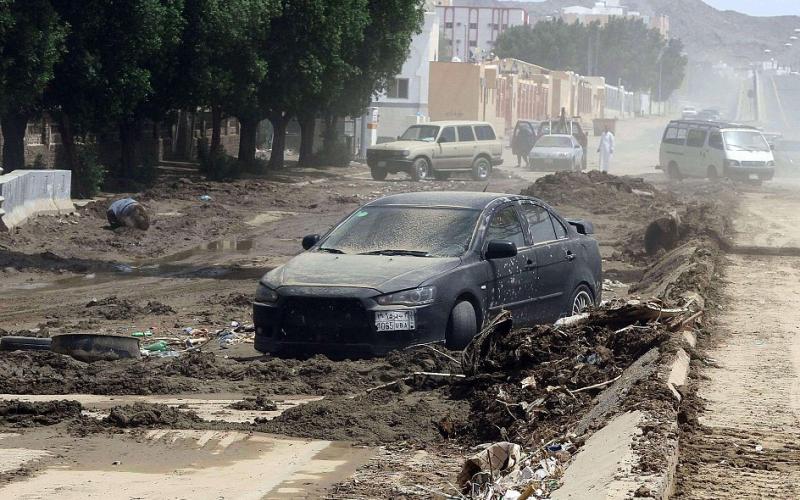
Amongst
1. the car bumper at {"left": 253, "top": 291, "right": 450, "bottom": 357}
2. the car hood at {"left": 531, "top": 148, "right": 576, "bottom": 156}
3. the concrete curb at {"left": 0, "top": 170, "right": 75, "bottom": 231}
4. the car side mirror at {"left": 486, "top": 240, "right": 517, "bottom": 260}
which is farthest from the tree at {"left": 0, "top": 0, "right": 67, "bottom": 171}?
the car hood at {"left": 531, "top": 148, "right": 576, "bottom": 156}

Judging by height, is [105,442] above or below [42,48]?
below

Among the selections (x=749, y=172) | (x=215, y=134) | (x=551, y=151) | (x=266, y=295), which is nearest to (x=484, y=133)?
(x=551, y=151)

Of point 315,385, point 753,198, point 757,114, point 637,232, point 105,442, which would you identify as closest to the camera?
point 105,442

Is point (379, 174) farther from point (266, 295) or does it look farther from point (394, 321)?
point (394, 321)

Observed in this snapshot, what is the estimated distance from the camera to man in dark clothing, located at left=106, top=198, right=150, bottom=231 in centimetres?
2263

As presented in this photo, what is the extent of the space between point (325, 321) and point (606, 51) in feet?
481

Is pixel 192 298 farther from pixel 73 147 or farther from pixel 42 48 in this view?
pixel 73 147

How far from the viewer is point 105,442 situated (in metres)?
7.42

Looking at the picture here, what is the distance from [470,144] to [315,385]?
34.3 m

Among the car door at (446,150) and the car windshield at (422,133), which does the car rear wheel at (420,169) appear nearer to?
the car door at (446,150)

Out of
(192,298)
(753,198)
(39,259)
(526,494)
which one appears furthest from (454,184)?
(526,494)

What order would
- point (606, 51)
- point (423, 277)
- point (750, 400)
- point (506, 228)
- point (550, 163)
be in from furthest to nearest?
point (606, 51) → point (550, 163) → point (506, 228) → point (423, 277) → point (750, 400)

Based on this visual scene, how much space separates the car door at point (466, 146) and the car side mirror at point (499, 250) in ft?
105

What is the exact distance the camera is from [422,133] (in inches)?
1693
